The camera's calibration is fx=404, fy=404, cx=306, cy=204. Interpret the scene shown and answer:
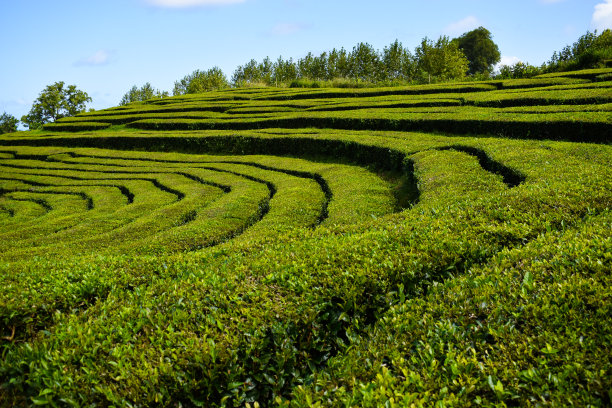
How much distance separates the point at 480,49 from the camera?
8962 cm

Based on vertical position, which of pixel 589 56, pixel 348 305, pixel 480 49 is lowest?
pixel 348 305

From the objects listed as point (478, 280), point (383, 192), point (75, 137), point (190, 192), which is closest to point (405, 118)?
point (383, 192)

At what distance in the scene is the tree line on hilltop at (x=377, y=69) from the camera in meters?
42.1

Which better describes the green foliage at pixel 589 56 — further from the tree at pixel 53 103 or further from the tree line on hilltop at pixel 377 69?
the tree at pixel 53 103

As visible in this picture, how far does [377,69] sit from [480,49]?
3307 centimetres

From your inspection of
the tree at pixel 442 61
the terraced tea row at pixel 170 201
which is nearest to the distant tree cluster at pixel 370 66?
the tree at pixel 442 61

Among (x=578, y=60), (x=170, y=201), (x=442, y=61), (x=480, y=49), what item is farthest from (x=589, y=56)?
(x=480, y=49)

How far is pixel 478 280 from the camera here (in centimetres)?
518

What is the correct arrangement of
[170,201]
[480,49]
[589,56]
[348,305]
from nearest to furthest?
1. [348,305]
2. [170,201]
3. [589,56]
4. [480,49]

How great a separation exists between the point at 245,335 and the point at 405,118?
2181 cm

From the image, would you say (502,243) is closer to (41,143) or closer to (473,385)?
(473,385)

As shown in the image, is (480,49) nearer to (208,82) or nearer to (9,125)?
(208,82)

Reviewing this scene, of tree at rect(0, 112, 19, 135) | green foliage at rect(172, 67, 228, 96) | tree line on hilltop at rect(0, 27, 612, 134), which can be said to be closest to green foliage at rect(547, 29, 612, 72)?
tree line on hilltop at rect(0, 27, 612, 134)

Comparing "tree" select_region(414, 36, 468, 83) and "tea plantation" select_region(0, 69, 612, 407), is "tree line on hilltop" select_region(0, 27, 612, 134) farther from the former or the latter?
"tea plantation" select_region(0, 69, 612, 407)
